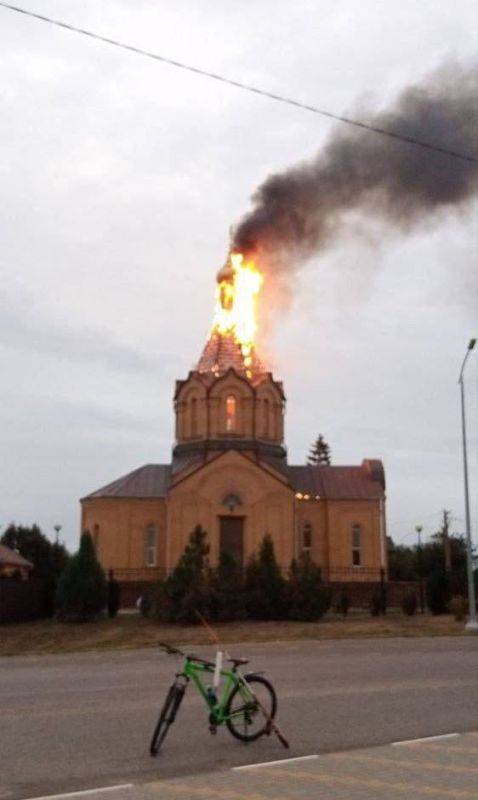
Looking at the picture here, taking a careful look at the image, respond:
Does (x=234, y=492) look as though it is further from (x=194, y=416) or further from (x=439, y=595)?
(x=439, y=595)

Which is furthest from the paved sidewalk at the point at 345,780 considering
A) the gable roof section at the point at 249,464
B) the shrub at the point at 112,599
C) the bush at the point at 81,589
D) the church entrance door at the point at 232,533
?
the church entrance door at the point at 232,533

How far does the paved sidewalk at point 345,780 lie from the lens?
704 centimetres

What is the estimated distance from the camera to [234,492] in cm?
4312

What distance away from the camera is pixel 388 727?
413 inches

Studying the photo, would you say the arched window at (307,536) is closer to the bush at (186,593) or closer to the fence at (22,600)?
the fence at (22,600)

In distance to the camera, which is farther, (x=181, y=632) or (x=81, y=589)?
(x=81, y=589)

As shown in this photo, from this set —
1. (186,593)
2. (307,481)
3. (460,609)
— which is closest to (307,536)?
(307,481)

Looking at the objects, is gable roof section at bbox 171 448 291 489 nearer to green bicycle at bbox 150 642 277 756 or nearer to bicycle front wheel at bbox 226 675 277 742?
bicycle front wheel at bbox 226 675 277 742

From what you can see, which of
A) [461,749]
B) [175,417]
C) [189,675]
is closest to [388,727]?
[461,749]

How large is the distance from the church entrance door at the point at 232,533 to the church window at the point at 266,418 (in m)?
4.99

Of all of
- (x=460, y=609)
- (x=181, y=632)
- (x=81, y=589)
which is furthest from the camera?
(x=81, y=589)

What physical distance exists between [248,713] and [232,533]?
34.3 m

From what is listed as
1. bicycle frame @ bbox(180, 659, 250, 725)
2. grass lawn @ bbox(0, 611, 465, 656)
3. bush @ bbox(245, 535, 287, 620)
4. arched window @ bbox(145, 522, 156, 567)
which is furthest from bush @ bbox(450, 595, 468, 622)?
bicycle frame @ bbox(180, 659, 250, 725)

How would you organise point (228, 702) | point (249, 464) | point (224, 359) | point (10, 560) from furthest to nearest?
point (224, 359) < point (10, 560) < point (249, 464) < point (228, 702)
